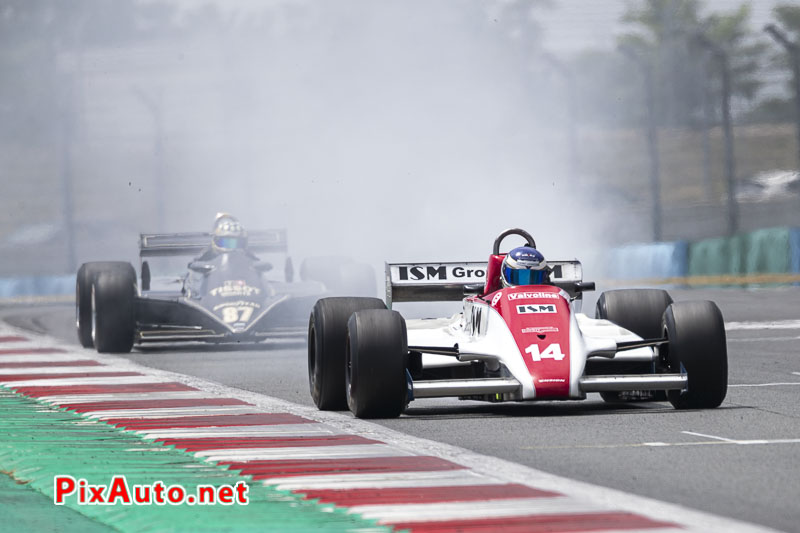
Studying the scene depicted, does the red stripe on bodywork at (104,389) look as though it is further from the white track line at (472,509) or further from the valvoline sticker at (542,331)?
the white track line at (472,509)

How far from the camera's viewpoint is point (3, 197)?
7919 cm

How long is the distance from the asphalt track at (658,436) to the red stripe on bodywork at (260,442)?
1.66 feet

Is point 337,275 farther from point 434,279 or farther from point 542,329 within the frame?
point 542,329

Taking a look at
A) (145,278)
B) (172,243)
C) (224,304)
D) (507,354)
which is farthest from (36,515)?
(172,243)

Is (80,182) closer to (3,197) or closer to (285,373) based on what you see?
(3,197)

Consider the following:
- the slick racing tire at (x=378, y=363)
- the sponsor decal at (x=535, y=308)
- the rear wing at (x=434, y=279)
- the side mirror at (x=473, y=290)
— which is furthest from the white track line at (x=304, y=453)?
the rear wing at (x=434, y=279)

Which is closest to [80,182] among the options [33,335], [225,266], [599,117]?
[599,117]

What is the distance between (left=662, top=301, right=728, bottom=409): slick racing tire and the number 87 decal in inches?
341

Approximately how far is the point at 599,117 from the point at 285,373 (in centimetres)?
7483

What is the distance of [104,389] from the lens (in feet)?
41.5

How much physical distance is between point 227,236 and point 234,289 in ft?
2.61

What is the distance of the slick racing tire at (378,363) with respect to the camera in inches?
375

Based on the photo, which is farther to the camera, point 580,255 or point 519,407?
point 580,255

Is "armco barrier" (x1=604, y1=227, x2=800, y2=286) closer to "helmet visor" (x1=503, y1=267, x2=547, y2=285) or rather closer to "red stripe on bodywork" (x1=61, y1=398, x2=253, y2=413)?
"red stripe on bodywork" (x1=61, y1=398, x2=253, y2=413)
